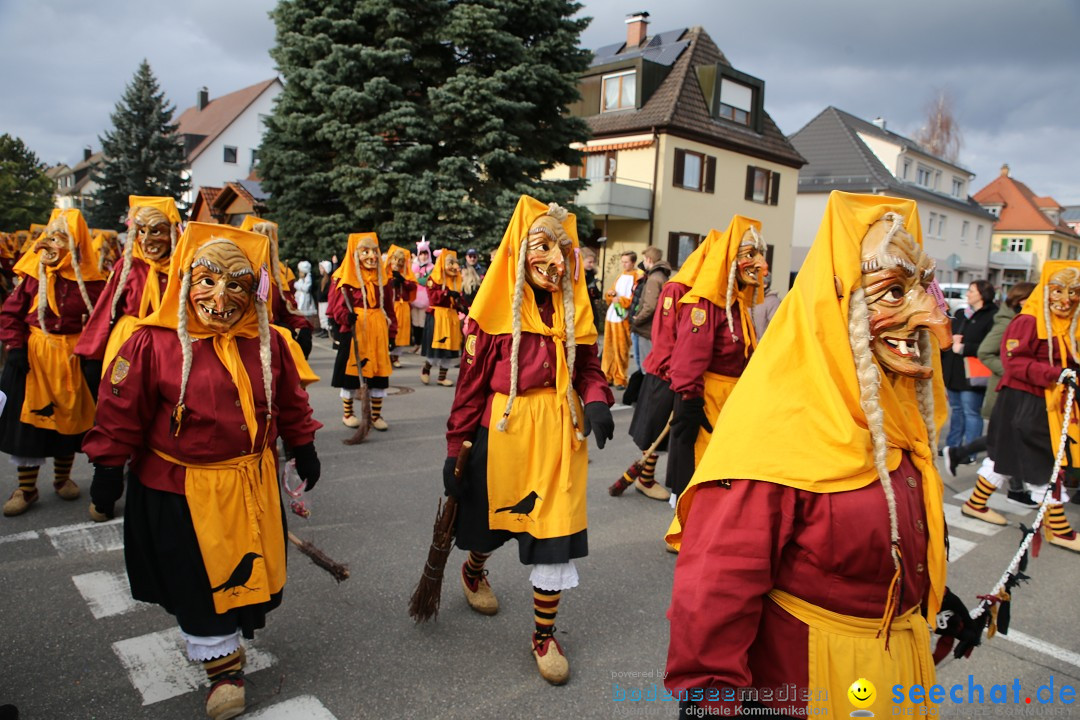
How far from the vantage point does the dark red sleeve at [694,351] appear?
473cm

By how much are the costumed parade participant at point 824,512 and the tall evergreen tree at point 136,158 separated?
4112cm

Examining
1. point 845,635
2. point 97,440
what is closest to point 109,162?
point 97,440

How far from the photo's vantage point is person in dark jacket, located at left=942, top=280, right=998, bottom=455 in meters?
7.84

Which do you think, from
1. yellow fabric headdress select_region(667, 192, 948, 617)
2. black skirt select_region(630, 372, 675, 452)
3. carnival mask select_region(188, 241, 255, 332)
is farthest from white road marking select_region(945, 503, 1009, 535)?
carnival mask select_region(188, 241, 255, 332)

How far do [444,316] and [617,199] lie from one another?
1423 cm

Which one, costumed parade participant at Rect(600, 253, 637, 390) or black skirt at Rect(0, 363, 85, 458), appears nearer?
black skirt at Rect(0, 363, 85, 458)

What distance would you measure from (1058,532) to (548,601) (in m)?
4.56

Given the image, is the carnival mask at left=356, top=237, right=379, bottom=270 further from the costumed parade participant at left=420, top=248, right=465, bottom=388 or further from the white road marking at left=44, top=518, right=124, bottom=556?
the white road marking at left=44, top=518, right=124, bottom=556

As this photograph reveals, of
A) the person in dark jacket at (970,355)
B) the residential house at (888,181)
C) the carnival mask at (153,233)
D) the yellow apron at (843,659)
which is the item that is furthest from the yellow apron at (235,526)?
the residential house at (888,181)

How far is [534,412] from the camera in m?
3.55

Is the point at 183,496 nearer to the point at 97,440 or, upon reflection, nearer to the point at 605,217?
the point at 97,440

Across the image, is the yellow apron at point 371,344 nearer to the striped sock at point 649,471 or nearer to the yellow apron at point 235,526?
the striped sock at point 649,471

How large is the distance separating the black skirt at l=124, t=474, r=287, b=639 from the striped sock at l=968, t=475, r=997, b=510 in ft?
19.3

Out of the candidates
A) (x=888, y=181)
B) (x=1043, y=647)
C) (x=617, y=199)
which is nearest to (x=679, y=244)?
(x=617, y=199)
